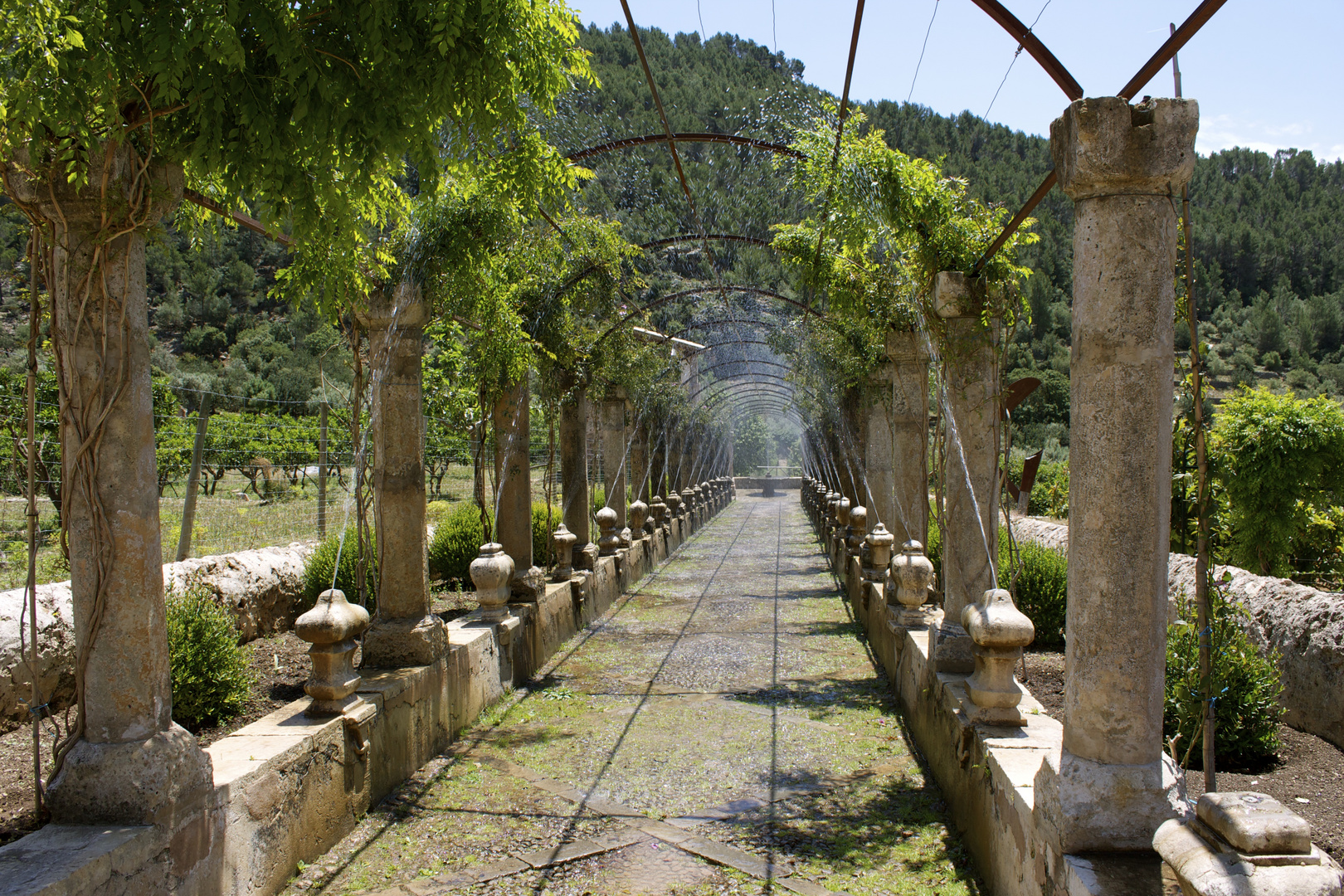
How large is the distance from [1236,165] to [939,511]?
68.1 metres

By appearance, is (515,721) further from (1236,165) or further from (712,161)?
(1236,165)

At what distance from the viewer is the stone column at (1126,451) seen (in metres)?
2.38

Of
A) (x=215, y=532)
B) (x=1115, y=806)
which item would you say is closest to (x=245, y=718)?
(x=1115, y=806)

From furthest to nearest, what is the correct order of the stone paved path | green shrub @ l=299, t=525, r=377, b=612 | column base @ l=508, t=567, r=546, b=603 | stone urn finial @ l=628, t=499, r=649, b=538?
stone urn finial @ l=628, t=499, r=649, b=538, column base @ l=508, t=567, r=546, b=603, green shrub @ l=299, t=525, r=377, b=612, the stone paved path

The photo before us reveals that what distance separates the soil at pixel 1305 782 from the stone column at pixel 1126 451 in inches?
40.2

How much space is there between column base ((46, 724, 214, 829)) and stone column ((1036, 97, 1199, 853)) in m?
2.59

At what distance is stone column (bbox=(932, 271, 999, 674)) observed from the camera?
4.88 meters

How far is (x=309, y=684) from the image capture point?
3883 millimetres

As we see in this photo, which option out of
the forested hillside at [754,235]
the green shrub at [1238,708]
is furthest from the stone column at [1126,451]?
the forested hillside at [754,235]

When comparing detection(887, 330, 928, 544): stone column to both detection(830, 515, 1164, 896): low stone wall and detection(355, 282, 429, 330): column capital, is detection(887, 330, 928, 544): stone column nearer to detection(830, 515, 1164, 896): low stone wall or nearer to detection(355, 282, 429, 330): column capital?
detection(830, 515, 1164, 896): low stone wall

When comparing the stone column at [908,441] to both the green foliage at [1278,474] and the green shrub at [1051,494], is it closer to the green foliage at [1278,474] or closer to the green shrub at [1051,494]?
the green foliage at [1278,474]

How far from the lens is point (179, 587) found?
5633 millimetres

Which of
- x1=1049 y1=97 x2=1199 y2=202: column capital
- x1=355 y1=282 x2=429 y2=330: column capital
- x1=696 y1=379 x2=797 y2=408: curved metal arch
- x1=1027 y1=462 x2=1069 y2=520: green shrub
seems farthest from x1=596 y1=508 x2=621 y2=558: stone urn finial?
x1=696 y1=379 x2=797 y2=408: curved metal arch

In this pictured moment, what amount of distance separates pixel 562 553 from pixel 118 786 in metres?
6.15
